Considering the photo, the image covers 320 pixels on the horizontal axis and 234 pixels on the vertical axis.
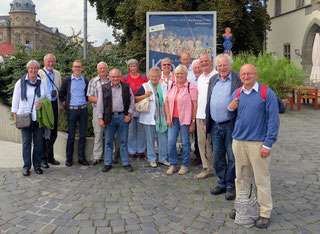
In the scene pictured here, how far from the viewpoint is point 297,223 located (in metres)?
3.71

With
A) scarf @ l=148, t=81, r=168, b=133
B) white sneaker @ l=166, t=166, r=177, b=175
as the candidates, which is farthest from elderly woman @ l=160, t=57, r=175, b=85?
white sneaker @ l=166, t=166, r=177, b=175

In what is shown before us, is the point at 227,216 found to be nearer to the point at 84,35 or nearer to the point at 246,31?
the point at 84,35

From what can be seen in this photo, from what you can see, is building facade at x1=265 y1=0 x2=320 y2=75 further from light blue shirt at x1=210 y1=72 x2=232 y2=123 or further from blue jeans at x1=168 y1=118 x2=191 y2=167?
light blue shirt at x1=210 y1=72 x2=232 y2=123

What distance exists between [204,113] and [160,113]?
1011 mm

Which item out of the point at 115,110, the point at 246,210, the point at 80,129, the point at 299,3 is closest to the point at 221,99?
the point at 246,210

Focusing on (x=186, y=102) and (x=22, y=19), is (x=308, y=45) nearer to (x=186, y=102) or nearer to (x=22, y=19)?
(x=186, y=102)

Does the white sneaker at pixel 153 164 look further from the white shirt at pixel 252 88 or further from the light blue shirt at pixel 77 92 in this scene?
the white shirt at pixel 252 88

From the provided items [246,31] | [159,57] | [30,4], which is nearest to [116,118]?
[159,57]

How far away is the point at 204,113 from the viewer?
5.12 metres

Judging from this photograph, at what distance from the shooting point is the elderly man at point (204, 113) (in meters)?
4.93

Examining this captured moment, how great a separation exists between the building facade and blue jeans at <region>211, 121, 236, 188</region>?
71.0 ft

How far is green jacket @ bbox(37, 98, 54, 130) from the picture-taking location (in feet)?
17.9

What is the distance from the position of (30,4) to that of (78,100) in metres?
121

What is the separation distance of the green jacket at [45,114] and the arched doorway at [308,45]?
2465 cm
